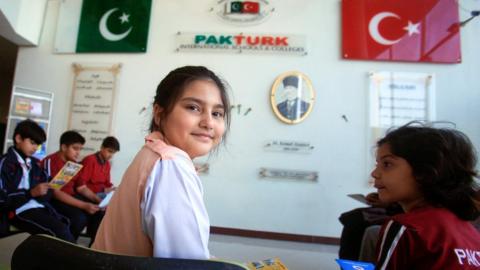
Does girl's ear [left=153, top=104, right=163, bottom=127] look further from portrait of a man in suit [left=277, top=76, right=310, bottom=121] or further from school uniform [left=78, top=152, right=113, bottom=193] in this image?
portrait of a man in suit [left=277, top=76, right=310, bottom=121]

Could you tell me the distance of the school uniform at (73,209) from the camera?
192 cm

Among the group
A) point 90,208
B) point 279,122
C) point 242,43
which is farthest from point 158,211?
point 242,43

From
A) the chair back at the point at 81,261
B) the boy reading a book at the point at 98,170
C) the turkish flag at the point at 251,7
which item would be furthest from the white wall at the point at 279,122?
the chair back at the point at 81,261

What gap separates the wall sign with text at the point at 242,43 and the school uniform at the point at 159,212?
279 cm

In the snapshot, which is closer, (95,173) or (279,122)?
(95,173)

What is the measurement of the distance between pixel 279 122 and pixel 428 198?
2252 millimetres

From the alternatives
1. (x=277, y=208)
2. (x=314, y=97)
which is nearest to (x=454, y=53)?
(x=314, y=97)

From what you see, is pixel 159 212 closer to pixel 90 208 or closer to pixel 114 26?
pixel 90 208

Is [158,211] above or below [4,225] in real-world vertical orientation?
above

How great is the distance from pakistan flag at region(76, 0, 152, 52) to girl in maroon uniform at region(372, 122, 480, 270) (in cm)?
309

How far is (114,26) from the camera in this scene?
10.9 ft

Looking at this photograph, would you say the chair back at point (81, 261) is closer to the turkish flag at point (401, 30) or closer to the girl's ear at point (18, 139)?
A: the girl's ear at point (18, 139)

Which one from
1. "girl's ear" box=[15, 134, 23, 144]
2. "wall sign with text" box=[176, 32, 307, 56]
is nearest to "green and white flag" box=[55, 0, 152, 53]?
"wall sign with text" box=[176, 32, 307, 56]

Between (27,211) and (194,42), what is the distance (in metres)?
2.31
